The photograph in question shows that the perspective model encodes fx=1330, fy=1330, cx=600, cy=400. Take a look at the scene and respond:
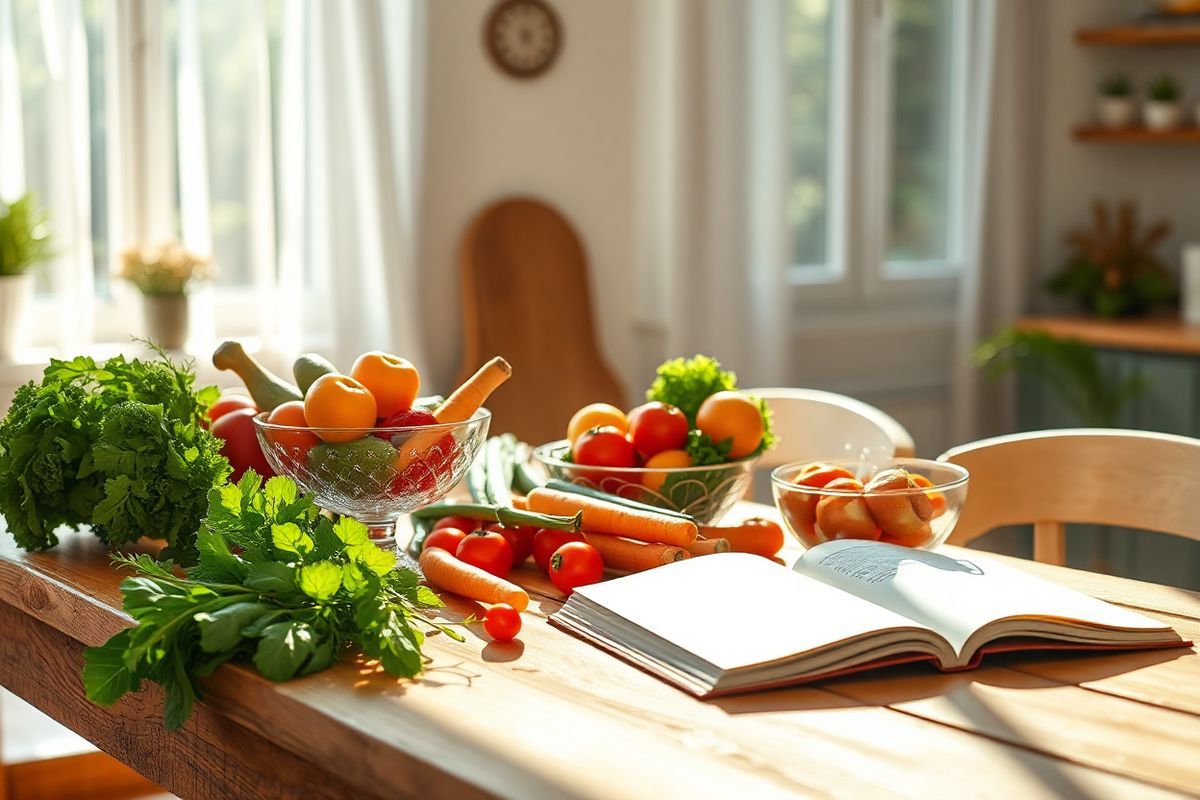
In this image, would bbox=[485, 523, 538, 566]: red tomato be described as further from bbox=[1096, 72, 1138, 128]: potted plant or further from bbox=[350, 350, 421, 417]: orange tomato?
bbox=[1096, 72, 1138, 128]: potted plant

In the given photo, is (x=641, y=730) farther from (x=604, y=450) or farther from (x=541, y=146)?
(x=541, y=146)

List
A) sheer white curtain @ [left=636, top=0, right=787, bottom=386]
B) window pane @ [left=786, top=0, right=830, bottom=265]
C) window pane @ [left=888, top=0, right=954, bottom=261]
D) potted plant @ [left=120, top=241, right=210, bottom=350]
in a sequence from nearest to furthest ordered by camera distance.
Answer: potted plant @ [left=120, top=241, right=210, bottom=350] < sheer white curtain @ [left=636, top=0, right=787, bottom=386] < window pane @ [left=786, top=0, right=830, bottom=265] < window pane @ [left=888, top=0, right=954, bottom=261]

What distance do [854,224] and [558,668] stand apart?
3267mm

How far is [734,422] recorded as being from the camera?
1450mm

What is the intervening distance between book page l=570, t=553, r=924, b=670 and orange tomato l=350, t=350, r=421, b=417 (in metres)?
0.27

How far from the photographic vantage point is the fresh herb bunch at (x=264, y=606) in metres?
0.97

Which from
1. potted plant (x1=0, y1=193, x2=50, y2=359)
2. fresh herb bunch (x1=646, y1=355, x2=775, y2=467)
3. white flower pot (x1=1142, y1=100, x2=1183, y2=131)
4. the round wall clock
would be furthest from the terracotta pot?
white flower pot (x1=1142, y1=100, x2=1183, y2=131)

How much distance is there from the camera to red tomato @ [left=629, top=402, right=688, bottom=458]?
4.79 ft

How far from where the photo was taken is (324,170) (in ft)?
10.4

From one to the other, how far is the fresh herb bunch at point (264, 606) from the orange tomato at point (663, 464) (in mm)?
414

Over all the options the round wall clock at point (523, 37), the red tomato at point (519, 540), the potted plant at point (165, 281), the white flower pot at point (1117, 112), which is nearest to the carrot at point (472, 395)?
the red tomato at point (519, 540)

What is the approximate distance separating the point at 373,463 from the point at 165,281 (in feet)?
5.95

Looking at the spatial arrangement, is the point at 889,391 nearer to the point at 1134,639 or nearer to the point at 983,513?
the point at 983,513

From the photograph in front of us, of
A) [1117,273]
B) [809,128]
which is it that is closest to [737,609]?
[809,128]
